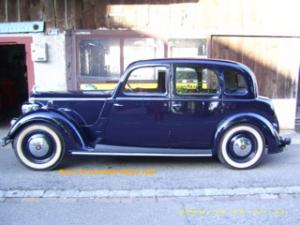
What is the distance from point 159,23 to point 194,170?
12.7 ft

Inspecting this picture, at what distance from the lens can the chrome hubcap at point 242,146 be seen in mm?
6082

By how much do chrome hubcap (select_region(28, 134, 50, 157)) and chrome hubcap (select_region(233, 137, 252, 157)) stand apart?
2.75 m

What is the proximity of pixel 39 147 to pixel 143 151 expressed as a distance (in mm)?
1514

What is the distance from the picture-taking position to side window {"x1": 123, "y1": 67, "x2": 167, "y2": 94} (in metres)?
6.12

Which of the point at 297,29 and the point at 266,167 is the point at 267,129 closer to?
the point at 266,167

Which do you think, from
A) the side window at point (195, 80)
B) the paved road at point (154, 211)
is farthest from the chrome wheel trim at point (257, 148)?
the paved road at point (154, 211)

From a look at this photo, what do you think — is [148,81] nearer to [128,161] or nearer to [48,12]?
[128,161]

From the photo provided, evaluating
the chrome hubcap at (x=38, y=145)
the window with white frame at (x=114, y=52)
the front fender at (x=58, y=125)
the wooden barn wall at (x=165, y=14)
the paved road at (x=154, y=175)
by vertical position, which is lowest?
the paved road at (x=154, y=175)

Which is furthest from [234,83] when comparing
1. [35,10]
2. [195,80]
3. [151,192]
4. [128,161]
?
[35,10]

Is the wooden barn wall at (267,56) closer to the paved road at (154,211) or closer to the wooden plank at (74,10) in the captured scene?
the wooden plank at (74,10)

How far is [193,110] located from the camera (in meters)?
6.04

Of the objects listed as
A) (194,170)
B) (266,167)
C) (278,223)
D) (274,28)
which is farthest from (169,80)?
(274,28)

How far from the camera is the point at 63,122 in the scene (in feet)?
19.6

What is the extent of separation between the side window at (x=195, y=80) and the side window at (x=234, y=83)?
0.54ft
